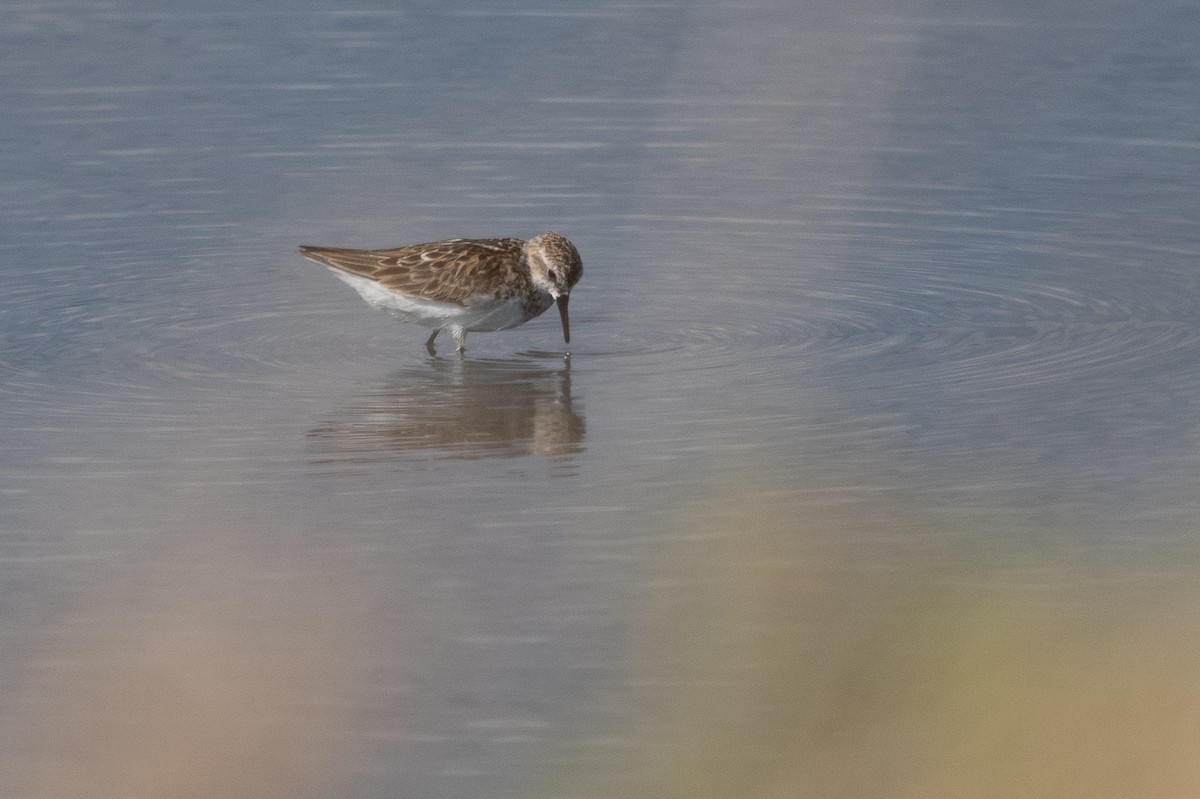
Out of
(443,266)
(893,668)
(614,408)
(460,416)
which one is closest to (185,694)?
(893,668)

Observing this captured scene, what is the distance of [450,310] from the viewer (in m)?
13.1

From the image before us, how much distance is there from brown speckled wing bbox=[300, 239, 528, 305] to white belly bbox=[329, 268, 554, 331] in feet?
0.14

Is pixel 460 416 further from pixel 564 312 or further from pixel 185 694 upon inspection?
pixel 185 694

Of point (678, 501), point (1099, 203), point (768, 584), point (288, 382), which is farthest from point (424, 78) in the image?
point (768, 584)

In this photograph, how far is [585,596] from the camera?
845cm

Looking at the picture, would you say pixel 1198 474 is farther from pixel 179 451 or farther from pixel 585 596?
pixel 179 451

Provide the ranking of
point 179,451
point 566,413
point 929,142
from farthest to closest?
1. point 929,142
2. point 566,413
3. point 179,451

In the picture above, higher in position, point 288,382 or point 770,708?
point 770,708

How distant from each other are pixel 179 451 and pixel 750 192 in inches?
282

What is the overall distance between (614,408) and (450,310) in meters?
1.89

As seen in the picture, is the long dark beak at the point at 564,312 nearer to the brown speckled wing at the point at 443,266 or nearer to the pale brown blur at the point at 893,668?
the brown speckled wing at the point at 443,266

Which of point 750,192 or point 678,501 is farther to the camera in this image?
point 750,192

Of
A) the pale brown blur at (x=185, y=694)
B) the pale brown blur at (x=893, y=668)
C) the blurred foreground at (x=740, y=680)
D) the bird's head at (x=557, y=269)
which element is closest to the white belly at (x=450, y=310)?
the bird's head at (x=557, y=269)

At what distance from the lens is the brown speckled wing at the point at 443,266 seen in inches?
518
